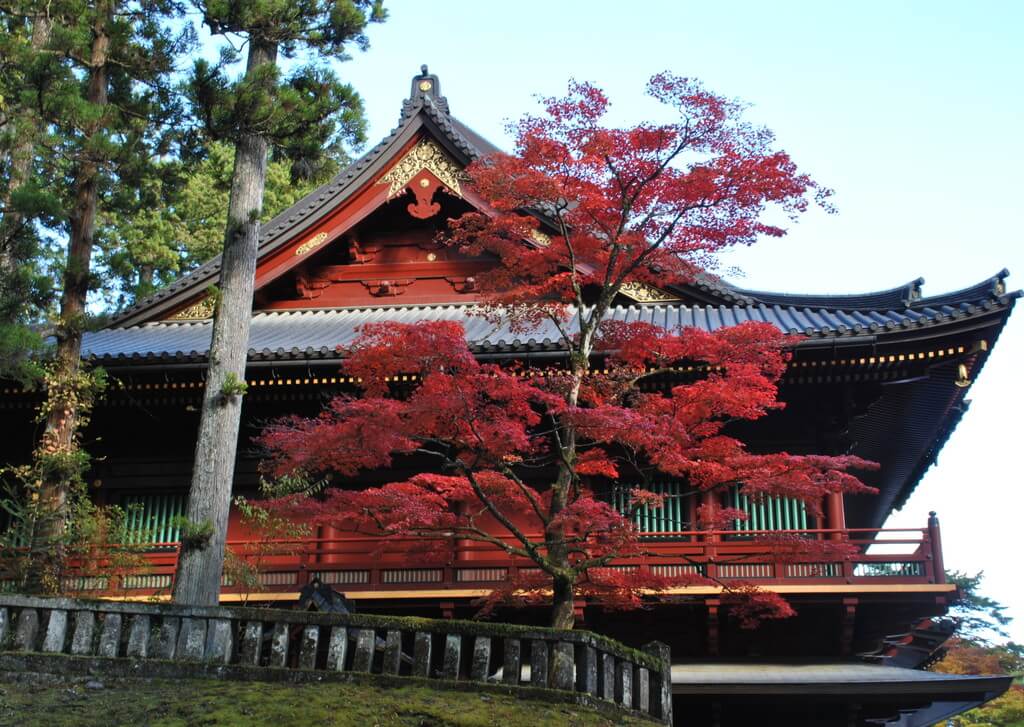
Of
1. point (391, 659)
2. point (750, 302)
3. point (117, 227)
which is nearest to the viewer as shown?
point (391, 659)

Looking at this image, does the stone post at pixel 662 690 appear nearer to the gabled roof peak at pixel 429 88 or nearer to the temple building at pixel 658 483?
the temple building at pixel 658 483

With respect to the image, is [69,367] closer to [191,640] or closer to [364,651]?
[191,640]

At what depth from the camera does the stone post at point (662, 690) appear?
10898mm

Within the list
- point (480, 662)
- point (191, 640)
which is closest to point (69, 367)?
point (191, 640)

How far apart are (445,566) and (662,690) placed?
5.85 meters

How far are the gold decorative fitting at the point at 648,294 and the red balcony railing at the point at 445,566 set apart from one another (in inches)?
156

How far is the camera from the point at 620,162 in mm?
13156

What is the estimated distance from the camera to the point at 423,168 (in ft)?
64.8

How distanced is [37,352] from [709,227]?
8.18m

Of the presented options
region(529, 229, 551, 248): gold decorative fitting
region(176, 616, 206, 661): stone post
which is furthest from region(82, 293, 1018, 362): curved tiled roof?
region(176, 616, 206, 661): stone post

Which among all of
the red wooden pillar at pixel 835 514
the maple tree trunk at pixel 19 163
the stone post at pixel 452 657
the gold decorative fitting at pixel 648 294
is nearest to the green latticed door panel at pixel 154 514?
the maple tree trunk at pixel 19 163

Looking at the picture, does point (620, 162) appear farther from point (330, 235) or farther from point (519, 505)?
point (330, 235)

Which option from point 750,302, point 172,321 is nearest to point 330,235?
point 172,321

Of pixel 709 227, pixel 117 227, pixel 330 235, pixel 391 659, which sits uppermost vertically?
pixel 117 227
